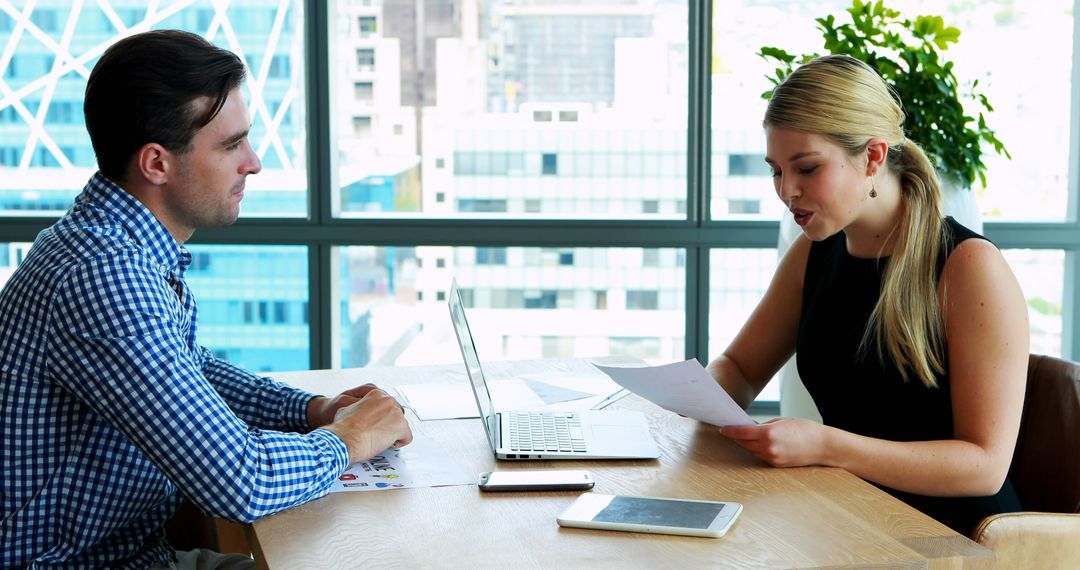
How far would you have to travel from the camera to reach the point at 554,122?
3.82 metres

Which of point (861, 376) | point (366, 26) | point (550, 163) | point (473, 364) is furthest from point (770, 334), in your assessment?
point (366, 26)

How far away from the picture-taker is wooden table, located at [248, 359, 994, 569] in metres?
1.25

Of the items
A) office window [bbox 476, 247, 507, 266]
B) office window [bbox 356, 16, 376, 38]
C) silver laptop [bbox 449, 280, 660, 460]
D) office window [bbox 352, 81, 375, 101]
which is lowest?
silver laptop [bbox 449, 280, 660, 460]

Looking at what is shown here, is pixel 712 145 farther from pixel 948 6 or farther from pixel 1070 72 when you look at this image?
pixel 1070 72

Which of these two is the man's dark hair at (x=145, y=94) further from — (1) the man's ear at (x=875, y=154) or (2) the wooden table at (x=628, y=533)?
(1) the man's ear at (x=875, y=154)

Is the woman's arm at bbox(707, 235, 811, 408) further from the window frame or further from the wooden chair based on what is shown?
the window frame

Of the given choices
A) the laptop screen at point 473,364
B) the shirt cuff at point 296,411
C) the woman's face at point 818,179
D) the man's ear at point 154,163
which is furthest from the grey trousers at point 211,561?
the woman's face at point 818,179

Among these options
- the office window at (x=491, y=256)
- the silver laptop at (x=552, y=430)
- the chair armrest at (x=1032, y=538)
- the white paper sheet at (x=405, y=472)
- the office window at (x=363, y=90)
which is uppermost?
the office window at (x=363, y=90)

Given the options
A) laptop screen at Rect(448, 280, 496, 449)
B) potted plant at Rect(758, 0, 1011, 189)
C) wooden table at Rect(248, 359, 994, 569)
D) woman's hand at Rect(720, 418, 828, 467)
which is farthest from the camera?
potted plant at Rect(758, 0, 1011, 189)

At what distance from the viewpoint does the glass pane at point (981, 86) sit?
371 cm

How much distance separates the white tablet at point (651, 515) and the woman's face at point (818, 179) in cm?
65

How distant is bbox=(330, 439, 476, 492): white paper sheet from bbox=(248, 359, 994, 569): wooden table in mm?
29

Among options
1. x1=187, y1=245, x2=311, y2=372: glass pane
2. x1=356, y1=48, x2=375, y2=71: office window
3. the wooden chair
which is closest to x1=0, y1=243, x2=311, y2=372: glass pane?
x1=187, y1=245, x2=311, y2=372: glass pane

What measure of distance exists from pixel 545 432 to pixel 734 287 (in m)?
2.20
